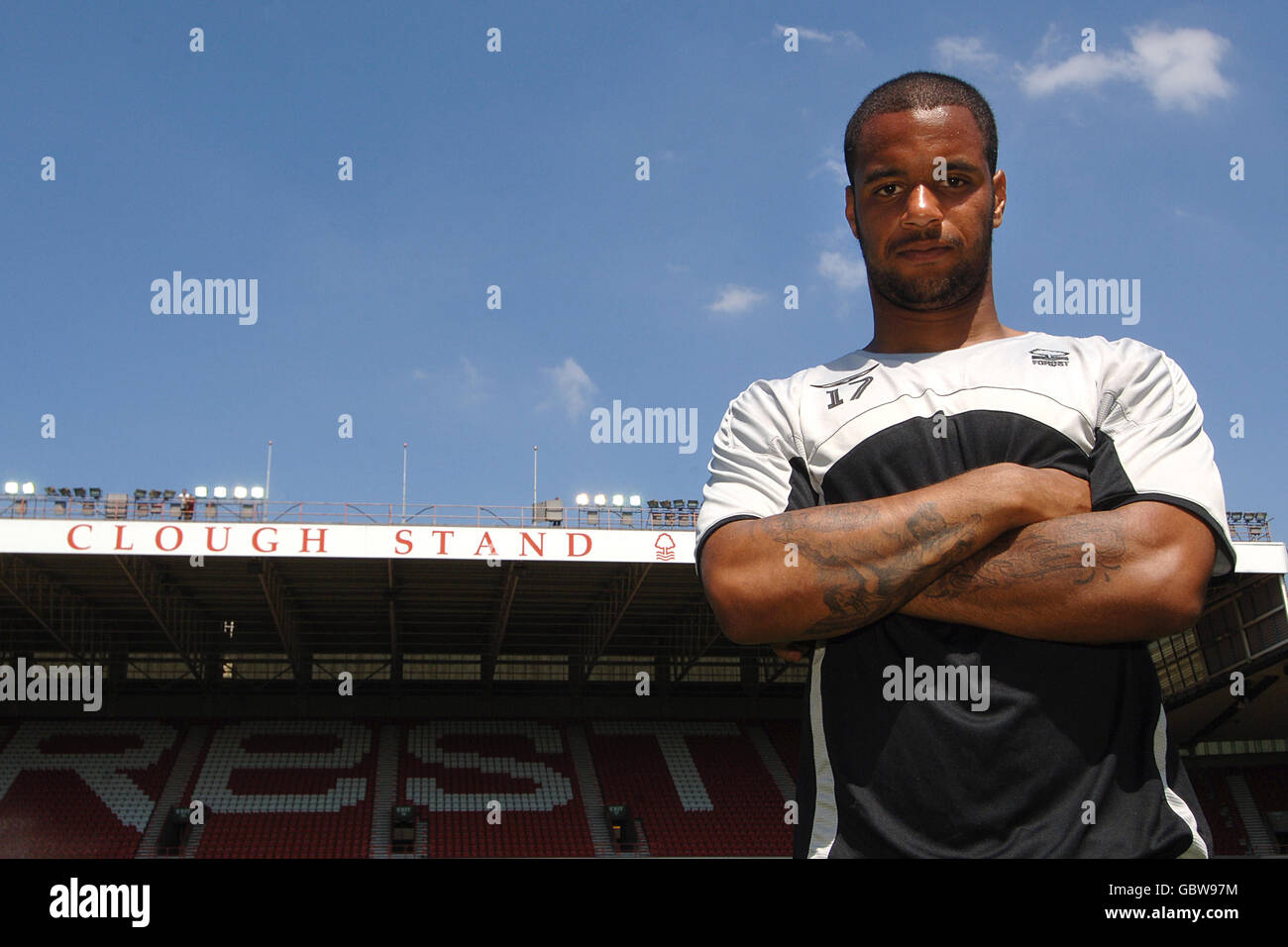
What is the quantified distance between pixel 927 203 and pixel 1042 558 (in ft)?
2.43

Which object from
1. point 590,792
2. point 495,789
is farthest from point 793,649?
point 590,792

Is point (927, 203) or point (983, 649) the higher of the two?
point (927, 203)

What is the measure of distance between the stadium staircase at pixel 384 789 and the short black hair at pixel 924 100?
27.4 m

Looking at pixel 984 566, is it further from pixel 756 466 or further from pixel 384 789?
pixel 384 789

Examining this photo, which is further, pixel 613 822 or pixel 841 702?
pixel 613 822

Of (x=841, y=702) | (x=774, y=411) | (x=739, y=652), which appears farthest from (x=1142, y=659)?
(x=739, y=652)

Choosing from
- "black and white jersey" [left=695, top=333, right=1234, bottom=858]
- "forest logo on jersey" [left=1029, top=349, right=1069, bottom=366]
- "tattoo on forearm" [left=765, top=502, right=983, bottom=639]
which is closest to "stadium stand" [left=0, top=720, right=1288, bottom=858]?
"black and white jersey" [left=695, top=333, right=1234, bottom=858]

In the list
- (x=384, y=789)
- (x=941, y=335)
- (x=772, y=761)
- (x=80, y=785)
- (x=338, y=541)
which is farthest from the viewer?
(x=772, y=761)

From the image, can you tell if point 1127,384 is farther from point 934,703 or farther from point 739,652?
point 739,652

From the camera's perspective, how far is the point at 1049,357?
214 centimetres

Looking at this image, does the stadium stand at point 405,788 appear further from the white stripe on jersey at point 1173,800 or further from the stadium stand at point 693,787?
the white stripe on jersey at point 1173,800
